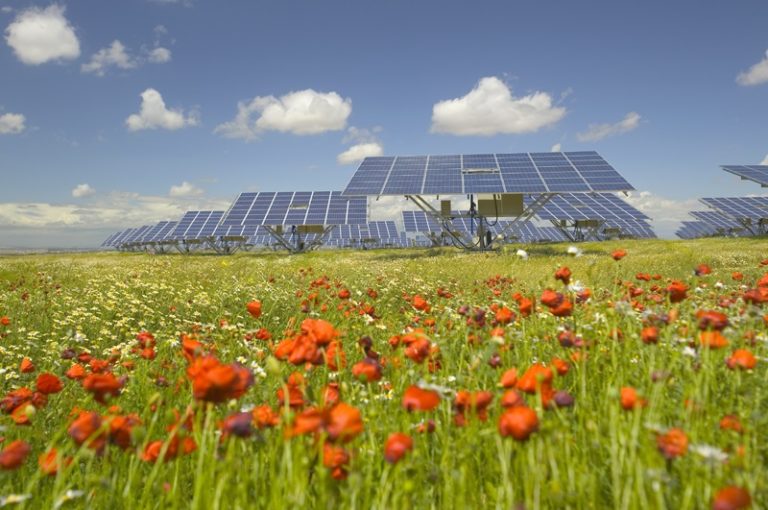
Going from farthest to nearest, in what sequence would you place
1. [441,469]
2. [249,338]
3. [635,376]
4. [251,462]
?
[249,338] → [635,376] → [251,462] → [441,469]

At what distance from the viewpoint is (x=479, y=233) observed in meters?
24.5

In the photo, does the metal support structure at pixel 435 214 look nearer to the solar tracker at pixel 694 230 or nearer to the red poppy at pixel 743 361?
the red poppy at pixel 743 361

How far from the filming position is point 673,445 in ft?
4.45

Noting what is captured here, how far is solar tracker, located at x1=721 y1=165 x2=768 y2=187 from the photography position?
2656 centimetres

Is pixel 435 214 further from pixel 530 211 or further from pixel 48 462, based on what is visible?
pixel 48 462

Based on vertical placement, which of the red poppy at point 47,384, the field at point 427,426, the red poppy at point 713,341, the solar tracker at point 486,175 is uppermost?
the solar tracker at point 486,175

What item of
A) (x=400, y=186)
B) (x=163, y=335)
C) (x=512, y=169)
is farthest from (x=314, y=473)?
(x=512, y=169)

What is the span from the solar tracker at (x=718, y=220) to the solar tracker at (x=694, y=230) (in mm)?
750

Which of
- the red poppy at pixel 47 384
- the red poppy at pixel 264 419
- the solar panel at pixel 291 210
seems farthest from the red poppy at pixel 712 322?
the solar panel at pixel 291 210

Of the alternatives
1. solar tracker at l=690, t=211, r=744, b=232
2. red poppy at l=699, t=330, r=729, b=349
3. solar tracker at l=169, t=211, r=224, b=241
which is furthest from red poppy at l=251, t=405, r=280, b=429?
solar tracker at l=690, t=211, r=744, b=232

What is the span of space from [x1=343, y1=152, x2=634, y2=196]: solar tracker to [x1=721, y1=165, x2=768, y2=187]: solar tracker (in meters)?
9.59

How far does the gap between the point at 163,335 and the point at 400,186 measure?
17912mm

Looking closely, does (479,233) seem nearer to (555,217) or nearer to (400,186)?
(400,186)

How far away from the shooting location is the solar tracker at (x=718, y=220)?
49503mm
